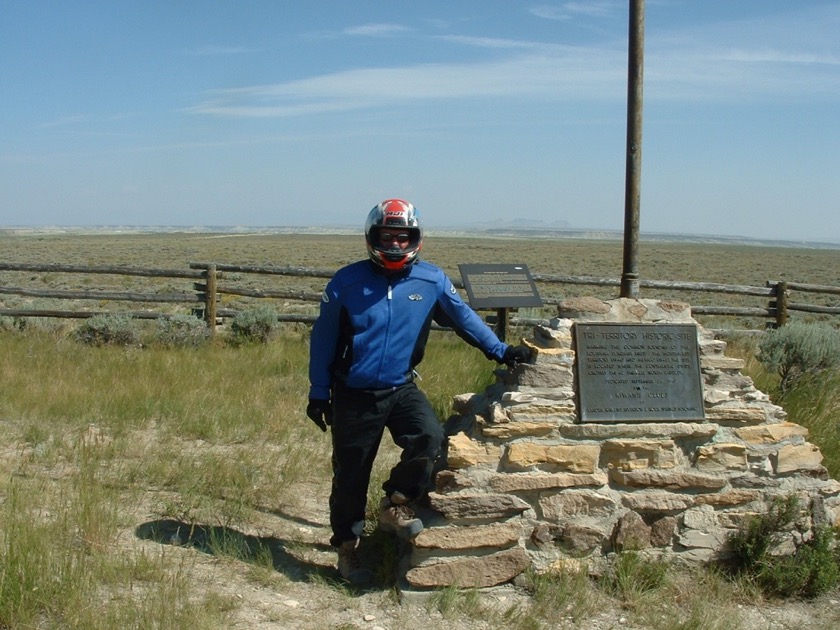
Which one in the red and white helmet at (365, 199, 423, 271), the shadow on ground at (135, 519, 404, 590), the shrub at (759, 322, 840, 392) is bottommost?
the shadow on ground at (135, 519, 404, 590)

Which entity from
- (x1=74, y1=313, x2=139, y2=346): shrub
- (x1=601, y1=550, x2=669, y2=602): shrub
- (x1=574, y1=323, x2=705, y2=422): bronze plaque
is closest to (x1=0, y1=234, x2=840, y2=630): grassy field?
(x1=601, y1=550, x2=669, y2=602): shrub

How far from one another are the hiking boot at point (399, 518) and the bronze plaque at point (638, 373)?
95 cm

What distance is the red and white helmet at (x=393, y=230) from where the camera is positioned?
13.1 feet

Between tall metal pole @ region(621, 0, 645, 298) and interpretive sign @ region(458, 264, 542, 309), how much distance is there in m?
2.90

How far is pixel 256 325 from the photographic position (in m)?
11.2

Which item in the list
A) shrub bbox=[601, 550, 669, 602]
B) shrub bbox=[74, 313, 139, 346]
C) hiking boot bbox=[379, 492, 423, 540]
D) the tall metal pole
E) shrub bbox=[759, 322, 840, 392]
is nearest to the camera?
hiking boot bbox=[379, 492, 423, 540]

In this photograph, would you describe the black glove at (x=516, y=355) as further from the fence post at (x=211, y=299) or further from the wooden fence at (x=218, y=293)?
the fence post at (x=211, y=299)

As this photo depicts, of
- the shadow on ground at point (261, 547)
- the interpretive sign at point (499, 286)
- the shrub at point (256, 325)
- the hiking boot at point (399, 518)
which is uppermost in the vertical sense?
the interpretive sign at point (499, 286)

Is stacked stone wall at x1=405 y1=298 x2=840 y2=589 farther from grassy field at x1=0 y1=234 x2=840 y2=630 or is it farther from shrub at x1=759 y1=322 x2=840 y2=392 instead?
shrub at x1=759 y1=322 x2=840 y2=392

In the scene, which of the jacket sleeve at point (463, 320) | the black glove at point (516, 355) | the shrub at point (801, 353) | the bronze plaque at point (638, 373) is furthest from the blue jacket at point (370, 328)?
the shrub at point (801, 353)

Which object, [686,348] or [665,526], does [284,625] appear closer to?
[665,526]

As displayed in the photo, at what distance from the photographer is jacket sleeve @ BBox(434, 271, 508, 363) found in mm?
4219

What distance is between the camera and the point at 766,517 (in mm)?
4266

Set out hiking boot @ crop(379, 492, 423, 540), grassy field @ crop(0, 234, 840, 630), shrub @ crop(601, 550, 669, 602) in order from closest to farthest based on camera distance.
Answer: grassy field @ crop(0, 234, 840, 630), hiking boot @ crop(379, 492, 423, 540), shrub @ crop(601, 550, 669, 602)
